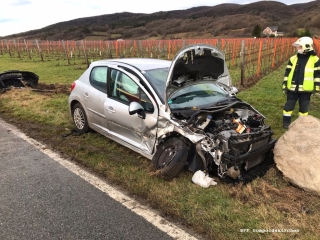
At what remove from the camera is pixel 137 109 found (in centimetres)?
431

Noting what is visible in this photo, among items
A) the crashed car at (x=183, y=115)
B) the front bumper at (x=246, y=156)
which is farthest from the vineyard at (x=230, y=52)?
the front bumper at (x=246, y=156)

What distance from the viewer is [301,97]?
6.21 meters

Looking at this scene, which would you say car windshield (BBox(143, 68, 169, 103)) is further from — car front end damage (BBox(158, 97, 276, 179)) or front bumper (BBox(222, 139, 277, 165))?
front bumper (BBox(222, 139, 277, 165))

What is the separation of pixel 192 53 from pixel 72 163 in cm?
261

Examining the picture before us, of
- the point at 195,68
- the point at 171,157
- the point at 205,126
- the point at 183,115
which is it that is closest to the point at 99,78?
the point at 195,68

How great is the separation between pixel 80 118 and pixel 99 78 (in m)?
1.09

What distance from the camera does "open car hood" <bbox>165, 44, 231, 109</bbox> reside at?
14.3 feet

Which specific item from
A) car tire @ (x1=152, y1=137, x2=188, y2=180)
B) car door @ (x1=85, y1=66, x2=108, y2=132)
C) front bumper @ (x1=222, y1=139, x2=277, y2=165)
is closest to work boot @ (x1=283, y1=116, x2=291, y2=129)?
front bumper @ (x1=222, y1=139, x2=277, y2=165)

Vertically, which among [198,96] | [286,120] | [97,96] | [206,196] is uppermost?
[198,96]

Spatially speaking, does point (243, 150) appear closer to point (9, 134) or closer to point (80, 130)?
point (80, 130)

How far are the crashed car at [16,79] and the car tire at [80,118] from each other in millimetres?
6201

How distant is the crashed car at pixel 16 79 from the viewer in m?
11.1

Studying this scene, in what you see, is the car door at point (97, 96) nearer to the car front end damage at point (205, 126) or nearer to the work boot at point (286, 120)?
the car front end damage at point (205, 126)

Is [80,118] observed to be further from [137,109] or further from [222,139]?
[222,139]
